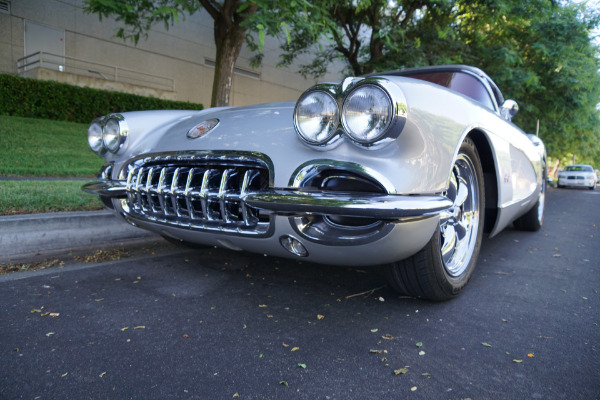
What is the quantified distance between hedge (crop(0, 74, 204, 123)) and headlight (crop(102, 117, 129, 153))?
8955mm

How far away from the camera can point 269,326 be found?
1.95m

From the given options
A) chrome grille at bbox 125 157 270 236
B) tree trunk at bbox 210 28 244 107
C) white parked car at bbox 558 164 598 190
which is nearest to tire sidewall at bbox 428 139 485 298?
chrome grille at bbox 125 157 270 236

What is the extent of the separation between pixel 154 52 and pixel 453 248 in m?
14.8

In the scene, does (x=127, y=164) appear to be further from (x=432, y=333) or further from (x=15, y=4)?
(x=15, y=4)

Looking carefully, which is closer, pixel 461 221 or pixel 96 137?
pixel 461 221

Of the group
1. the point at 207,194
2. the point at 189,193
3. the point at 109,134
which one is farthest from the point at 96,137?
the point at 207,194

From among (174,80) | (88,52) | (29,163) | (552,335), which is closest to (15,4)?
(88,52)

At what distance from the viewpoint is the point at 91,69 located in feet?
43.2

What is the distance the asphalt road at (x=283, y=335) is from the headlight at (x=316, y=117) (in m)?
0.89

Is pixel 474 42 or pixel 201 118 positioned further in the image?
pixel 474 42

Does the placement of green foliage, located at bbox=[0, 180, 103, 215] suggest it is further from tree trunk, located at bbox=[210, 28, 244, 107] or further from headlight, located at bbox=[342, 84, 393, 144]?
tree trunk, located at bbox=[210, 28, 244, 107]

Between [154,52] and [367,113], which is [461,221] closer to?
[367,113]

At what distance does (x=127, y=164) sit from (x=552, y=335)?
2483mm

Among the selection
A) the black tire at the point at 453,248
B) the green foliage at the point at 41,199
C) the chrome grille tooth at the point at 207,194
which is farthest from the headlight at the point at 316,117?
the green foliage at the point at 41,199
